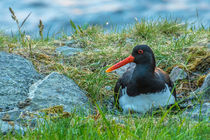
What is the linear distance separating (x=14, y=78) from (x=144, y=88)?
1806 mm

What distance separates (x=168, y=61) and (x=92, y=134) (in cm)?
320

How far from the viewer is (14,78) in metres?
4.98

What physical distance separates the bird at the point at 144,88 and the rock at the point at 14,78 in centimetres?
128

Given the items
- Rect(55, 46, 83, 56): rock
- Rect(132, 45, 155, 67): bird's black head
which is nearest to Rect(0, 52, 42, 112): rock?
Rect(55, 46, 83, 56): rock

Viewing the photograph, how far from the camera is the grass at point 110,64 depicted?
3107mm

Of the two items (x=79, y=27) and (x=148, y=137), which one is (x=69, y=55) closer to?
(x=79, y=27)

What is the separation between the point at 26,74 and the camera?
5.15 meters

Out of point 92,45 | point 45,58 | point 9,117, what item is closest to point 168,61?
point 92,45

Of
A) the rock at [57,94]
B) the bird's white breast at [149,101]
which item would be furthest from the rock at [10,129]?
the bird's white breast at [149,101]

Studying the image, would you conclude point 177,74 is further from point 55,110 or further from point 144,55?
point 55,110

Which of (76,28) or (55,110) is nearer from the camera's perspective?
(55,110)

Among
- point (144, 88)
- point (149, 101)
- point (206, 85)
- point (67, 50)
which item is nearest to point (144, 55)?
point (144, 88)

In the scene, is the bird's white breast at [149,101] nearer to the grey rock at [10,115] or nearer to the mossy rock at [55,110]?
the mossy rock at [55,110]

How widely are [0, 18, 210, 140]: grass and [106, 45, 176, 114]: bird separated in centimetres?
21
